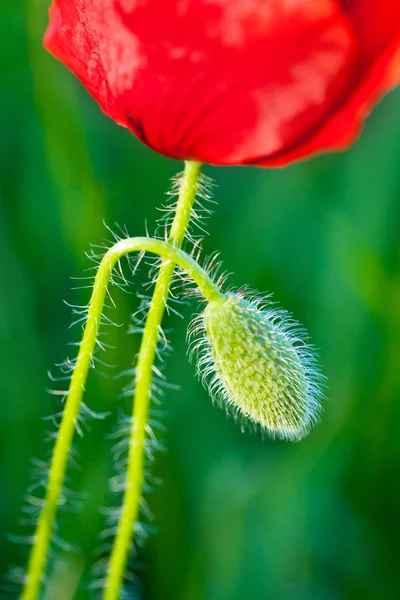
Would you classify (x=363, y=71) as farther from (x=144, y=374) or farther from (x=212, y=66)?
(x=144, y=374)

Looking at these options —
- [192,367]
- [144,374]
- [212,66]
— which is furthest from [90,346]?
[192,367]

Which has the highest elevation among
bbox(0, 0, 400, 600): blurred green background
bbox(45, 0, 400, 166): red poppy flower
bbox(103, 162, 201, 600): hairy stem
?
bbox(0, 0, 400, 600): blurred green background

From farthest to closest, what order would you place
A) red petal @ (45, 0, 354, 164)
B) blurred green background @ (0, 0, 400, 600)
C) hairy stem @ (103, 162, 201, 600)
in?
blurred green background @ (0, 0, 400, 600) < hairy stem @ (103, 162, 201, 600) < red petal @ (45, 0, 354, 164)

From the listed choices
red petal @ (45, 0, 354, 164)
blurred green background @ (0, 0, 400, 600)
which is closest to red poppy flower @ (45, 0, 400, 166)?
red petal @ (45, 0, 354, 164)

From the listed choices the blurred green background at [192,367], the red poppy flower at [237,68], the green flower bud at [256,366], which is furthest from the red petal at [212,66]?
the blurred green background at [192,367]

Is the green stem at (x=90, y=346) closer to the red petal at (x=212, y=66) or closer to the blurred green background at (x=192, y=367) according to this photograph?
the red petal at (x=212, y=66)

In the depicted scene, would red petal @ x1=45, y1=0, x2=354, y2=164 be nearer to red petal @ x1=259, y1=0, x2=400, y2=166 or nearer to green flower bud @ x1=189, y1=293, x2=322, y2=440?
red petal @ x1=259, y1=0, x2=400, y2=166
